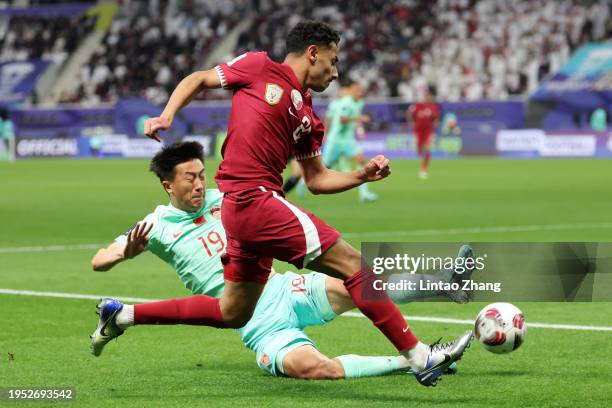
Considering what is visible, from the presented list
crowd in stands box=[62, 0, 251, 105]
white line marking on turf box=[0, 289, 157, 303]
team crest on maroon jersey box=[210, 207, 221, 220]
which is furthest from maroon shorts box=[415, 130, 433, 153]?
team crest on maroon jersey box=[210, 207, 221, 220]

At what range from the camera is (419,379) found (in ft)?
20.1

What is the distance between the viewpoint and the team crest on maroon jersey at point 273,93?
6.29m

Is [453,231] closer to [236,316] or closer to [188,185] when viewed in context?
[188,185]

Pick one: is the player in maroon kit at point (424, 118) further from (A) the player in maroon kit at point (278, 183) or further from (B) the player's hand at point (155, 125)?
(B) the player's hand at point (155, 125)

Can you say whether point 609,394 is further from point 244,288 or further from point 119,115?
point 119,115

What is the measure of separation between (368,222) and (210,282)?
10570 mm

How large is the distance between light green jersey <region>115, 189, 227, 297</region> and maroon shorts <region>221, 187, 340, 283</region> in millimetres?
1075

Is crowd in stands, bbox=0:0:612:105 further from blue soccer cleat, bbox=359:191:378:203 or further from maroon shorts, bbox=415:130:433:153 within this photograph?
blue soccer cleat, bbox=359:191:378:203

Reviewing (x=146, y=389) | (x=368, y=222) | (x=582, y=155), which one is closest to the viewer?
(x=146, y=389)

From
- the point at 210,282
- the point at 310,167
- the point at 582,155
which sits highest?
the point at 310,167

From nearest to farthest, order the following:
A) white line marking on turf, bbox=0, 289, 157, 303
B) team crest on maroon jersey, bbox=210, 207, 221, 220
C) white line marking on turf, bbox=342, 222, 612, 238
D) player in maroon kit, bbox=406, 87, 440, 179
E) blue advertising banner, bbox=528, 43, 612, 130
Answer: team crest on maroon jersey, bbox=210, 207, 221, 220, white line marking on turf, bbox=0, 289, 157, 303, white line marking on turf, bbox=342, 222, 612, 238, player in maroon kit, bbox=406, 87, 440, 179, blue advertising banner, bbox=528, 43, 612, 130

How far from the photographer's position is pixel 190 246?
290 inches

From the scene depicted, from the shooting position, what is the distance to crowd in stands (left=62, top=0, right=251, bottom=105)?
48.0 m

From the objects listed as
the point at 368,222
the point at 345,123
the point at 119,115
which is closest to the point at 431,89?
the point at 119,115
